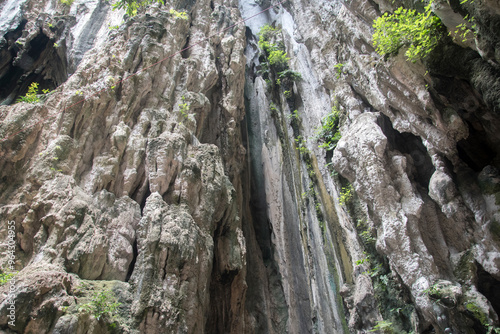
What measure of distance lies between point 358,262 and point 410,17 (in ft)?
19.7

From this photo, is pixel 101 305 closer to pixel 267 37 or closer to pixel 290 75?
pixel 290 75

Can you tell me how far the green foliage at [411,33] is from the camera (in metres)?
5.90

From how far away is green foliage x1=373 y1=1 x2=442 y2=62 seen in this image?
232 inches

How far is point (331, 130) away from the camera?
34.4 feet

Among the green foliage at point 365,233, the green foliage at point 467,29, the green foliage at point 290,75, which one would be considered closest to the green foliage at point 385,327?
the green foliage at point 365,233

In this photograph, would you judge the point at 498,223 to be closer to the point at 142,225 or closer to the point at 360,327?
the point at 360,327

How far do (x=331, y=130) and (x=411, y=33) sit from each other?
450cm

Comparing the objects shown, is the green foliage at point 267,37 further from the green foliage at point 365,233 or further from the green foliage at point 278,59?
the green foliage at point 365,233

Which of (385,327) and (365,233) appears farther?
(365,233)

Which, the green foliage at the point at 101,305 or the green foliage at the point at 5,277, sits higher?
the green foliage at the point at 5,277

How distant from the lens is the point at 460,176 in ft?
20.6

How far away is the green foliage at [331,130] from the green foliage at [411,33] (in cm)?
327

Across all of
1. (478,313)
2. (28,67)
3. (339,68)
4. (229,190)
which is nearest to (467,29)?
(478,313)

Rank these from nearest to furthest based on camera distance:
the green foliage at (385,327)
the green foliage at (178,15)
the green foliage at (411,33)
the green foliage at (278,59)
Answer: the green foliage at (411,33) < the green foliage at (385,327) < the green foliage at (178,15) < the green foliage at (278,59)
